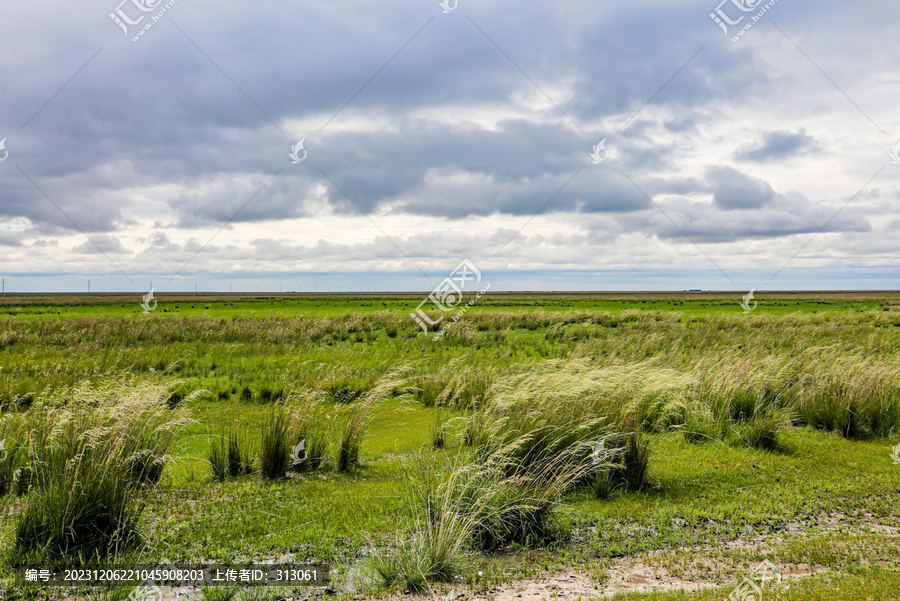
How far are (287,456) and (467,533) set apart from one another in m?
3.78

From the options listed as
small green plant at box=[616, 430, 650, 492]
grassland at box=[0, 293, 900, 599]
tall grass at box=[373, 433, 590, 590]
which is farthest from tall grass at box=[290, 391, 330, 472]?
small green plant at box=[616, 430, 650, 492]

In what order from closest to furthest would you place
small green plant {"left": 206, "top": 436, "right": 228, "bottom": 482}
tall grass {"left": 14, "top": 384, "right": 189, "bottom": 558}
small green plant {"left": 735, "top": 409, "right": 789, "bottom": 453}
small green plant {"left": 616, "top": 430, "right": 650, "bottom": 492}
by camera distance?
1. tall grass {"left": 14, "top": 384, "right": 189, "bottom": 558}
2. small green plant {"left": 616, "top": 430, "right": 650, "bottom": 492}
3. small green plant {"left": 206, "top": 436, "right": 228, "bottom": 482}
4. small green plant {"left": 735, "top": 409, "right": 789, "bottom": 453}

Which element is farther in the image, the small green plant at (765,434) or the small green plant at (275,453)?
the small green plant at (765,434)

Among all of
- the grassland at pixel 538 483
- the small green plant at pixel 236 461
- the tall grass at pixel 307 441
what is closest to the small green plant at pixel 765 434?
the grassland at pixel 538 483

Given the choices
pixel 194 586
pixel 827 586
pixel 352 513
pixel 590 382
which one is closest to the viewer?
pixel 827 586

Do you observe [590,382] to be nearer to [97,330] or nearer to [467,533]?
[467,533]

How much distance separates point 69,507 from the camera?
519 centimetres

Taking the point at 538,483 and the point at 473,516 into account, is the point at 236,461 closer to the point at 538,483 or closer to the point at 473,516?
the point at 473,516

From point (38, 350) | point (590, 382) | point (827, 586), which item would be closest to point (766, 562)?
point (827, 586)

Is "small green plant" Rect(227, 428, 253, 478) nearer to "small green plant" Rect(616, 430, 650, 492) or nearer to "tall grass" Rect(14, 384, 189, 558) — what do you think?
"tall grass" Rect(14, 384, 189, 558)

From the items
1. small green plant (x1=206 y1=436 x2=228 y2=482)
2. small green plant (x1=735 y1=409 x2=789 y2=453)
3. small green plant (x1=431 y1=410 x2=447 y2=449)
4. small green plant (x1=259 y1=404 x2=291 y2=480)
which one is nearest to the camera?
small green plant (x1=206 y1=436 x2=228 y2=482)

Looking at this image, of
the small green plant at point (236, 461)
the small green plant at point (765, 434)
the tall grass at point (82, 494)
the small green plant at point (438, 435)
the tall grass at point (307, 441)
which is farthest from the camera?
the small green plant at point (765, 434)

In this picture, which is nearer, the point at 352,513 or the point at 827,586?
the point at 827,586

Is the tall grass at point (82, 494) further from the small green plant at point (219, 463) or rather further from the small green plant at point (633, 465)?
the small green plant at point (633, 465)
